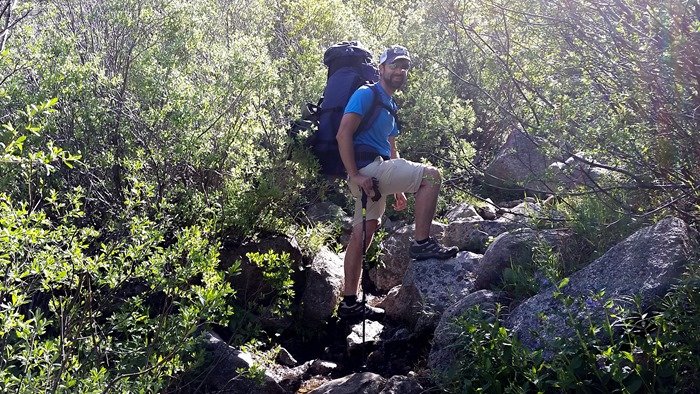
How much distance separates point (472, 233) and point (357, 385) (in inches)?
105

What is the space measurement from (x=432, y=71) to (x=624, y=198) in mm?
4083

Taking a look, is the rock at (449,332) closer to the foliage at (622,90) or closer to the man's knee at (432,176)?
the foliage at (622,90)

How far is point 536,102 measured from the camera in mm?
6020

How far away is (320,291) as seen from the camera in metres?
6.81

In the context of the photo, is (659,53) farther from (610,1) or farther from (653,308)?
(653,308)

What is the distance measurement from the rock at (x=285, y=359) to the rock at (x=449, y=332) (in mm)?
1299

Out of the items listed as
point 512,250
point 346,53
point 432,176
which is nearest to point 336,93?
point 346,53

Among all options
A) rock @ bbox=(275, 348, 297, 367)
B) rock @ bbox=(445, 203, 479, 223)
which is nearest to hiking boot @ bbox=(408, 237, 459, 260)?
rock @ bbox=(275, 348, 297, 367)

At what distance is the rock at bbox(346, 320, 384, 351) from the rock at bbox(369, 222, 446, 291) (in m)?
0.95

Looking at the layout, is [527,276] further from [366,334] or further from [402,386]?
[366,334]

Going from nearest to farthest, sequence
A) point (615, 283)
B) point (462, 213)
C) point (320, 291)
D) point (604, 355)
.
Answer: point (604, 355) < point (615, 283) < point (320, 291) < point (462, 213)

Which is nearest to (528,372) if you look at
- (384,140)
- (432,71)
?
(384,140)

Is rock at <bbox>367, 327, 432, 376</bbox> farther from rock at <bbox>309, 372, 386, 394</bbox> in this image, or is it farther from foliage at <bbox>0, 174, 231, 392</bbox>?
foliage at <bbox>0, 174, 231, 392</bbox>

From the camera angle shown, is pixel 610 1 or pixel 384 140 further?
pixel 384 140
